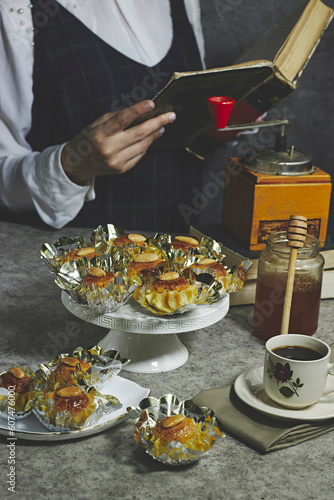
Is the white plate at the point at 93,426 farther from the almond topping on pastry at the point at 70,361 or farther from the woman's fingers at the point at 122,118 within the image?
the woman's fingers at the point at 122,118

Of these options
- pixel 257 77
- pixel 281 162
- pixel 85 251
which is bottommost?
pixel 85 251

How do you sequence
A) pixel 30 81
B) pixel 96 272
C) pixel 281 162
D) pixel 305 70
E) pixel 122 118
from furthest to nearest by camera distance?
pixel 305 70 → pixel 30 81 → pixel 122 118 → pixel 281 162 → pixel 96 272

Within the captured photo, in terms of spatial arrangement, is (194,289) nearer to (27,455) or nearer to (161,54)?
(27,455)

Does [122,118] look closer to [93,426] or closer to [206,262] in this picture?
[206,262]

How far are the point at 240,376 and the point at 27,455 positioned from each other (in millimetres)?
317

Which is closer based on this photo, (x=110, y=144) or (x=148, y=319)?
(x=148, y=319)

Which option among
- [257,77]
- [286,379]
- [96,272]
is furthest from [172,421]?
[257,77]

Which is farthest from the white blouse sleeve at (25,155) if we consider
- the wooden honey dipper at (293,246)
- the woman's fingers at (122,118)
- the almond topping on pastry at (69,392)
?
the almond topping on pastry at (69,392)

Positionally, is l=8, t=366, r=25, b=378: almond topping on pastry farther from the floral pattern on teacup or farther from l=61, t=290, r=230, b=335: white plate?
the floral pattern on teacup

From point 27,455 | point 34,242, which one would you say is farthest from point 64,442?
point 34,242

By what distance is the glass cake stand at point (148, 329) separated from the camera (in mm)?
895

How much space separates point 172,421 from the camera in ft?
2.40

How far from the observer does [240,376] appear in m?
0.89

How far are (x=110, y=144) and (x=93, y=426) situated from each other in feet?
2.61
